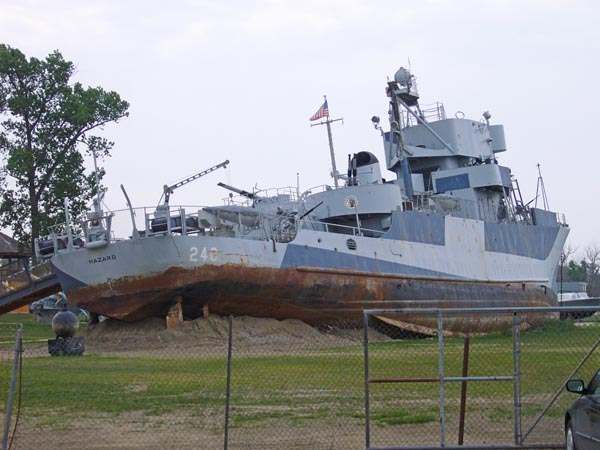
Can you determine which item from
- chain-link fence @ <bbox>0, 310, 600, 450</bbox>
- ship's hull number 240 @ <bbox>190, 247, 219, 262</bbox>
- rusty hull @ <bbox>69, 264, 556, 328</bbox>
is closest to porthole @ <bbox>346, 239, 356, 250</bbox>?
rusty hull @ <bbox>69, 264, 556, 328</bbox>

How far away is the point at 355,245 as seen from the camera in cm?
3338

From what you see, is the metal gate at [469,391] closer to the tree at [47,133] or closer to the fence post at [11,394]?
the fence post at [11,394]

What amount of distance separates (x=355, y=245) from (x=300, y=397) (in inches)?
738

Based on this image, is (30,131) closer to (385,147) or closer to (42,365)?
(385,147)

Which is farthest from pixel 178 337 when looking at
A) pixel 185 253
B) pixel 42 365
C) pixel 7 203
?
pixel 7 203

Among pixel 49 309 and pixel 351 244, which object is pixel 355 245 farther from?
pixel 49 309

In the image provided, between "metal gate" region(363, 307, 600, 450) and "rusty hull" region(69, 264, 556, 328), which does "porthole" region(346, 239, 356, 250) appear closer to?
"rusty hull" region(69, 264, 556, 328)

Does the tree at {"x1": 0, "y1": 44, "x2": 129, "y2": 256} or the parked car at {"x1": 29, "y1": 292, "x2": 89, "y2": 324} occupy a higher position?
the tree at {"x1": 0, "y1": 44, "x2": 129, "y2": 256}

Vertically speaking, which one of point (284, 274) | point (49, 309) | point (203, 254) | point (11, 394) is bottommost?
point (11, 394)

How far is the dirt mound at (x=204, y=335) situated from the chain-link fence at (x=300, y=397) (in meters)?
3.09

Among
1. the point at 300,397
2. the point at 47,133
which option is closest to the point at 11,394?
the point at 300,397

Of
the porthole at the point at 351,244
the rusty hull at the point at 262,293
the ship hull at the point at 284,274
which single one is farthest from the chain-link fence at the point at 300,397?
the porthole at the point at 351,244

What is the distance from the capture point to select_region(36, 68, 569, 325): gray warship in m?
30.3

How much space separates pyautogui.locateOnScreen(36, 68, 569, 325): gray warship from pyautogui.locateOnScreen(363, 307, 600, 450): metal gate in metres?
8.70
